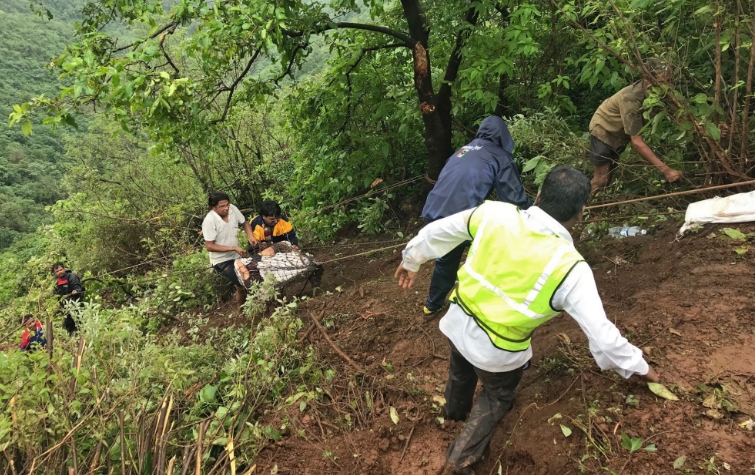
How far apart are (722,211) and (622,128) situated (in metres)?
1.08

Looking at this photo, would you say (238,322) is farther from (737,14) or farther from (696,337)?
(737,14)

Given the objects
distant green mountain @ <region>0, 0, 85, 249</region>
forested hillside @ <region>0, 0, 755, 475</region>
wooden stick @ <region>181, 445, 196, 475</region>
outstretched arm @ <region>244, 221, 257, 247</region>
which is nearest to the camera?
wooden stick @ <region>181, 445, 196, 475</region>

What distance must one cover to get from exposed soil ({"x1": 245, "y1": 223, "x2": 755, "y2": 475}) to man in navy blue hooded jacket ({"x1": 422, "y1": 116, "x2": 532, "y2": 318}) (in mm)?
887

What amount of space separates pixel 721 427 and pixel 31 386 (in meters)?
3.21

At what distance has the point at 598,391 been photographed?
2199 mm

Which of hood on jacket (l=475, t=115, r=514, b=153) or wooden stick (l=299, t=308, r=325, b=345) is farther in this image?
wooden stick (l=299, t=308, r=325, b=345)

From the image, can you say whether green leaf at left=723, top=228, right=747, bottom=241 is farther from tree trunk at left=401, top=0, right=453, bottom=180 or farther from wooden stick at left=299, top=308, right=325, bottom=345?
wooden stick at left=299, top=308, right=325, bottom=345

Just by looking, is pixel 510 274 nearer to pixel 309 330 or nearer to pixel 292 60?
pixel 309 330

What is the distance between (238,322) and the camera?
A: 4.79m

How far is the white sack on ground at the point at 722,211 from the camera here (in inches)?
113

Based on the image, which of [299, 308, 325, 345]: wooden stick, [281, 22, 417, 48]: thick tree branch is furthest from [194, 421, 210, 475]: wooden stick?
[281, 22, 417, 48]: thick tree branch

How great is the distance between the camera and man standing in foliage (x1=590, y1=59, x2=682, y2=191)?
320cm

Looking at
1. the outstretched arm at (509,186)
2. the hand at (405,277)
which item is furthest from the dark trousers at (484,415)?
the outstretched arm at (509,186)

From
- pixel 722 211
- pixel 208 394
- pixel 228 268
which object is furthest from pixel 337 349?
pixel 722 211
